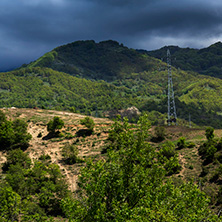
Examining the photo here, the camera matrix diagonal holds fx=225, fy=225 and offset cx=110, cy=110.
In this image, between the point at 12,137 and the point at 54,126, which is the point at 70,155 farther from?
the point at 12,137

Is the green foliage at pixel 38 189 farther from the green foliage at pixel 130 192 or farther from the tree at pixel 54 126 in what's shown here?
the green foliage at pixel 130 192

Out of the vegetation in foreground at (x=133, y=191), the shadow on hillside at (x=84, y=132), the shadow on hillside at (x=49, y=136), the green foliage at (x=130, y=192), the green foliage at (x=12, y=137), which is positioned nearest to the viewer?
the vegetation in foreground at (x=133, y=191)

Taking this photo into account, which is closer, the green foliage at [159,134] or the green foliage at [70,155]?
the green foliage at [70,155]

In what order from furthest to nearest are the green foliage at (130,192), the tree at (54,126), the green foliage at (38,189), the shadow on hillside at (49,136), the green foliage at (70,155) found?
the shadow on hillside at (49,136), the tree at (54,126), the green foliage at (70,155), the green foliage at (38,189), the green foliage at (130,192)

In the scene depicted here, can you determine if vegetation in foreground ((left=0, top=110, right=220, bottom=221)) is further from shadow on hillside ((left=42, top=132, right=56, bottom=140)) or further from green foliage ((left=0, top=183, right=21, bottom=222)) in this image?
shadow on hillside ((left=42, top=132, right=56, bottom=140))

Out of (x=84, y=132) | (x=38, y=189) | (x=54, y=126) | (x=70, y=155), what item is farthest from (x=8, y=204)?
(x=84, y=132)

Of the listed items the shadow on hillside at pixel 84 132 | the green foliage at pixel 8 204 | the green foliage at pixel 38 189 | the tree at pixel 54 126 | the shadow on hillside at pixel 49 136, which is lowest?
the green foliage at pixel 38 189

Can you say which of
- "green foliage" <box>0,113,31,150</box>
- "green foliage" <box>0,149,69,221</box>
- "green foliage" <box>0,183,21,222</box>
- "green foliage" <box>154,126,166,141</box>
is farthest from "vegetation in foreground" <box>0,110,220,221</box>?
"green foliage" <box>0,113,31,150</box>

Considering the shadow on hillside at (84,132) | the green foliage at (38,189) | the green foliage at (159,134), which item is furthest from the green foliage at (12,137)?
the green foliage at (159,134)

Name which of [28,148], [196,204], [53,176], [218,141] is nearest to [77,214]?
[196,204]

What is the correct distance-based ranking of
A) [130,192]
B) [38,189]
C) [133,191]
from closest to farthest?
[130,192] → [133,191] → [38,189]

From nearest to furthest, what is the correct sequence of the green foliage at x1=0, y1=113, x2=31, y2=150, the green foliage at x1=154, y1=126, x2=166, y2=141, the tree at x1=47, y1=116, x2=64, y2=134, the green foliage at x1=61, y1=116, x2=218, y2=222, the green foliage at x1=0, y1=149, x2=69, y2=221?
the green foliage at x1=61, y1=116, x2=218, y2=222 < the green foliage at x1=0, y1=149, x2=69, y2=221 < the green foliage at x1=0, y1=113, x2=31, y2=150 < the green foliage at x1=154, y1=126, x2=166, y2=141 < the tree at x1=47, y1=116, x2=64, y2=134

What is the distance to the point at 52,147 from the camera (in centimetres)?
7144

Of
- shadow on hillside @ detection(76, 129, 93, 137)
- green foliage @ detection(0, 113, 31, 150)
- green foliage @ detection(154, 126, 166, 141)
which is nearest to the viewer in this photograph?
green foliage @ detection(0, 113, 31, 150)
